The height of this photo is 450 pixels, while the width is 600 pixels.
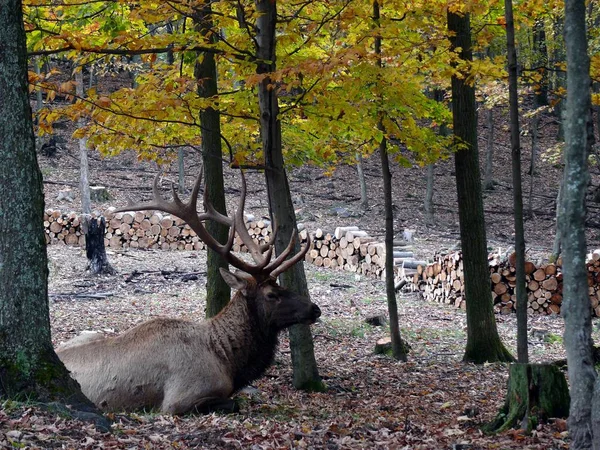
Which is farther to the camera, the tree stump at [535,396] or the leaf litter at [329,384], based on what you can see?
the tree stump at [535,396]

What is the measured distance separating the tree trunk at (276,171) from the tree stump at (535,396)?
9.71ft

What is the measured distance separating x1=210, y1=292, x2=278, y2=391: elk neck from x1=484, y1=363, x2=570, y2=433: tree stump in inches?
103

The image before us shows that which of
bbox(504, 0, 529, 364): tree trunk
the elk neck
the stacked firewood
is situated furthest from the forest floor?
the stacked firewood

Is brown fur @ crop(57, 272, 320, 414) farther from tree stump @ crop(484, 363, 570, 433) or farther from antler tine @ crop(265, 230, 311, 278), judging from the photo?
tree stump @ crop(484, 363, 570, 433)

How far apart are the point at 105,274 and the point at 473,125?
952 centimetres

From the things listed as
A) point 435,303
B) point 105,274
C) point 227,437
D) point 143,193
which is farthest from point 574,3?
point 143,193

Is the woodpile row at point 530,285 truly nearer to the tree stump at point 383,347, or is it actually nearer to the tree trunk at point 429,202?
the tree stump at point 383,347

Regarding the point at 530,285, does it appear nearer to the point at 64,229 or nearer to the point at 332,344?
the point at 332,344

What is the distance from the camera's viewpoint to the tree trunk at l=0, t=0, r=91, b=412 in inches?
226

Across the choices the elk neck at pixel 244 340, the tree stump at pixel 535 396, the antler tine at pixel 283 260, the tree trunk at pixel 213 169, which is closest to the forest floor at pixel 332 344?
→ the tree stump at pixel 535 396

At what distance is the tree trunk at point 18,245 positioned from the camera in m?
5.73

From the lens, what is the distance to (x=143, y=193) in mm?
26312

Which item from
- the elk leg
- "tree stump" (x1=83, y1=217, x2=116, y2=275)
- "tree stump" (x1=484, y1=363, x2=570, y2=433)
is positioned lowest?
the elk leg

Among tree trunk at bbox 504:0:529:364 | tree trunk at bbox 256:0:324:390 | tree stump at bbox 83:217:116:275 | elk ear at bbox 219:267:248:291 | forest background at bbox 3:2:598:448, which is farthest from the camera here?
tree stump at bbox 83:217:116:275
